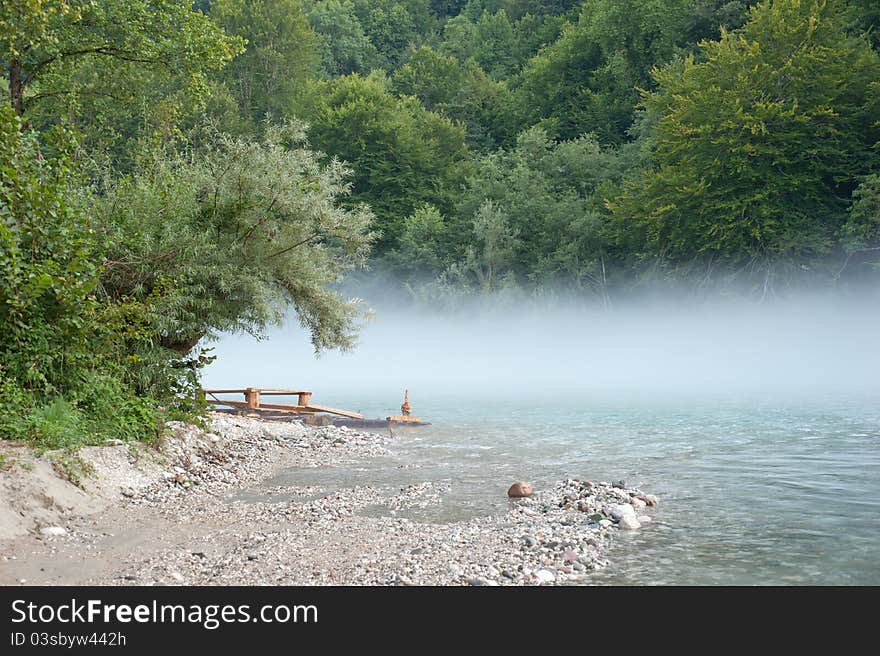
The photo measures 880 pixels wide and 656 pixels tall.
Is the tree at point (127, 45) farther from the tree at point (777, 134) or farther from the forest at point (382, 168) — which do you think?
the tree at point (777, 134)

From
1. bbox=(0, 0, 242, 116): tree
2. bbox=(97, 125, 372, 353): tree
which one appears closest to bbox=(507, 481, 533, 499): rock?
bbox=(97, 125, 372, 353): tree

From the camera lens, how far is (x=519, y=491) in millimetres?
13742

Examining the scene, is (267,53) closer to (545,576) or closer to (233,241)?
(233,241)

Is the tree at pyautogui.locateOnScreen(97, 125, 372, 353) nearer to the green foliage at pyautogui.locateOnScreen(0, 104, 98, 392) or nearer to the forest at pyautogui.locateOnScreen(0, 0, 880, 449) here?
the forest at pyautogui.locateOnScreen(0, 0, 880, 449)

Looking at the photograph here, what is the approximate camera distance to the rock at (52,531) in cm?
1004

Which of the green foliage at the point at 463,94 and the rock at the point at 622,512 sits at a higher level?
the green foliage at the point at 463,94

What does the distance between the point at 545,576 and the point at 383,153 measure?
64289 millimetres

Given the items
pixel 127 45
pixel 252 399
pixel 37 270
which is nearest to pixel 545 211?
pixel 252 399

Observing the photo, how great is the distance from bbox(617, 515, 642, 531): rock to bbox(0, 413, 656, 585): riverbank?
21 millimetres

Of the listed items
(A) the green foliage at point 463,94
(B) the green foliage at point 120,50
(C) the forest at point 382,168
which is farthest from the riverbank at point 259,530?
(A) the green foliage at point 463,94

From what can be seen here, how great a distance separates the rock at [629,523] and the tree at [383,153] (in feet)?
192

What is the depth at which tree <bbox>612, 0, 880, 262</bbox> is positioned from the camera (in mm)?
45312

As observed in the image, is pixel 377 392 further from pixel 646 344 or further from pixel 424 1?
pixel 424 1
